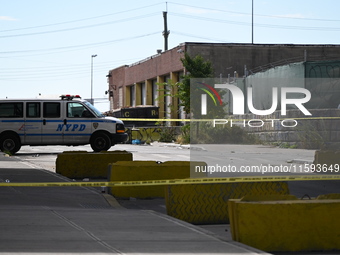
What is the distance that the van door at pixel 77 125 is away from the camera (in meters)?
28.3

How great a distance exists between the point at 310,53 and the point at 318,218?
55.8 metres

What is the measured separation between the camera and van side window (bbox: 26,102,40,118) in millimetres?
28203

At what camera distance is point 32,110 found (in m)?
28.2

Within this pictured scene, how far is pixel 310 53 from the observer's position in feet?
207

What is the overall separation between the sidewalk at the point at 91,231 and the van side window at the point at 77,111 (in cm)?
1515

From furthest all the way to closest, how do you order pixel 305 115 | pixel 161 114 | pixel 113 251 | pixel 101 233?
pixel 161 114
pixel 305 115
pixel 101 233
pixel 113 251

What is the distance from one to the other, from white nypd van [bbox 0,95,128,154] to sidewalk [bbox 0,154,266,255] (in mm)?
15003

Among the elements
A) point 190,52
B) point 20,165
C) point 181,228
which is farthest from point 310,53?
point 181,228

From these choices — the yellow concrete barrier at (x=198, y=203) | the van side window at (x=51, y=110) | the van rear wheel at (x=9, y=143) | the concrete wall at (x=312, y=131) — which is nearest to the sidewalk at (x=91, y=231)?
the yellow concrete barrier at (x=198, y=203)

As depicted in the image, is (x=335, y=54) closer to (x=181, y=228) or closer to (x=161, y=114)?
(x=161, y=114)

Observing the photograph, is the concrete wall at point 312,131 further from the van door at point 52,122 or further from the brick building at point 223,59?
the brick building at point 223,59

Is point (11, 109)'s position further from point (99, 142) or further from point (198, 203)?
point (198, 203)

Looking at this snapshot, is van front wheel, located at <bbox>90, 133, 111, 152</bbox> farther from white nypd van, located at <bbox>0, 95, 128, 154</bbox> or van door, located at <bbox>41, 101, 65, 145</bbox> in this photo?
van door, located at <bbox>41, 101, 65, 145</bbox>

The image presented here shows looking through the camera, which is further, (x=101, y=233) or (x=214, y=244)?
(x=101, y=233)
